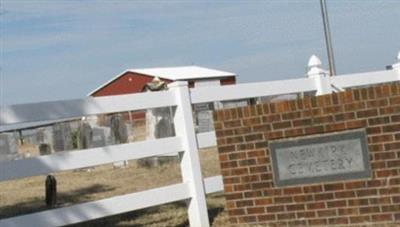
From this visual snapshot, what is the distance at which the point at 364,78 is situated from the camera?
37.6 feet

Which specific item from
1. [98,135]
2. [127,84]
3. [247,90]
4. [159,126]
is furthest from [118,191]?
[127,84]

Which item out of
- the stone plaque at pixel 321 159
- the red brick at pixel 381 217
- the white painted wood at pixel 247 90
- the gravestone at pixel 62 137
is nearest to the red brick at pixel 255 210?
the stone plaque at pixel 321 159

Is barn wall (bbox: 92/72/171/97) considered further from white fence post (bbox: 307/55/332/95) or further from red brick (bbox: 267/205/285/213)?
red brick (bbox: 267/205/285/213)

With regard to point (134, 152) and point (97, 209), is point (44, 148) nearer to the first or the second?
point (134, 152)

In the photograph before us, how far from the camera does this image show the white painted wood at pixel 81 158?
20.5 ft

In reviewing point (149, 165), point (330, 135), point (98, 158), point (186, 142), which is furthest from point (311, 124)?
point (149, 165)

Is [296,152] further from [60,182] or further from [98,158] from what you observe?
[60,182]

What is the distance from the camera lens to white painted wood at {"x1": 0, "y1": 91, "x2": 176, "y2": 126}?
20.7 ft

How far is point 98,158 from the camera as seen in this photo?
691 centimetres

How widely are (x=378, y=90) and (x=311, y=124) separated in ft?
2.42

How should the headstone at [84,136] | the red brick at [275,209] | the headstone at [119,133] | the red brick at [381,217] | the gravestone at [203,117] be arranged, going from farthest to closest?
the headstone at [84,136] → the headstone at [119,133] → the gravestone at [203,117] → the red brick at [275,209] → the red brick at [381,217]

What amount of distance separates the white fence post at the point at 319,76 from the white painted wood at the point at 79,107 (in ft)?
9.83

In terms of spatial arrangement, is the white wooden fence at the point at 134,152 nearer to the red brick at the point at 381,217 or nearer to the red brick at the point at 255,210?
the red brick at the point at 255,210

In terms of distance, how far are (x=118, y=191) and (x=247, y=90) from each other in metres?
5.92
